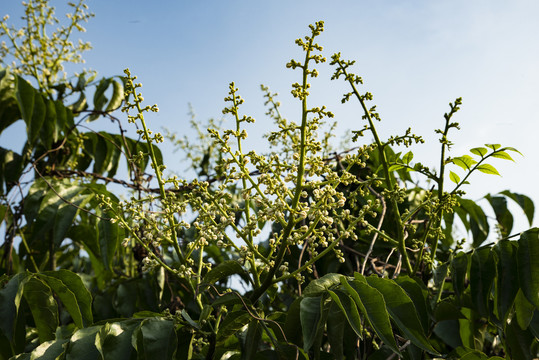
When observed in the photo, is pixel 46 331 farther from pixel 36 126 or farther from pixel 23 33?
pixel 23 33

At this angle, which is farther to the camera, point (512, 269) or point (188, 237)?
point (188, 237)

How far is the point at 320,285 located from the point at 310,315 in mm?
105

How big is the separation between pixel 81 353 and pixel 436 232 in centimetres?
110

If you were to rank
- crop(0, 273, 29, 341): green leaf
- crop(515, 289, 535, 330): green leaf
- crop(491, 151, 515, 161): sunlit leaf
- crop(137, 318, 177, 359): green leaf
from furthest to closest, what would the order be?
crop(491, 151, 515, 161): sunlit leaf
crop(515, 289, 535, 330): green leaf
crop(0, 273, 29, 341): green leaf
crop(137, 318, 177, 359): green leaf

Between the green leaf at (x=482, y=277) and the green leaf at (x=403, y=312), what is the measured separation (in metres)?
0.31

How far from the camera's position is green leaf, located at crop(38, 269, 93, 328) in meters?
1.44

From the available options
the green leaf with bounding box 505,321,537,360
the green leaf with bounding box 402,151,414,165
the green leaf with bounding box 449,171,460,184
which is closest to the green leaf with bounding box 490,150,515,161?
the green leaf with bounding box 449,171,460,184

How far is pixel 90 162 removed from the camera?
3232 mm

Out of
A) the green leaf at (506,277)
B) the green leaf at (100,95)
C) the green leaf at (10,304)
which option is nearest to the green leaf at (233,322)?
the green leaf at (10,304)

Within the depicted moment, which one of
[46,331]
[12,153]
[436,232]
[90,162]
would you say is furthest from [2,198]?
[436,232]

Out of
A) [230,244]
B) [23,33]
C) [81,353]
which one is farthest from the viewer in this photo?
[23,33]

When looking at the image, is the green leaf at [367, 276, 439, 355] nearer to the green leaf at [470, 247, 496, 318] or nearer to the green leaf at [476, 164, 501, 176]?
the green leaf at [470, 247, 496, 318]

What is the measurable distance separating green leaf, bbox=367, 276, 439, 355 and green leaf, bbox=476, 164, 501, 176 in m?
0.71

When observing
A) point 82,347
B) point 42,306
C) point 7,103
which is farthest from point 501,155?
point 7,103
